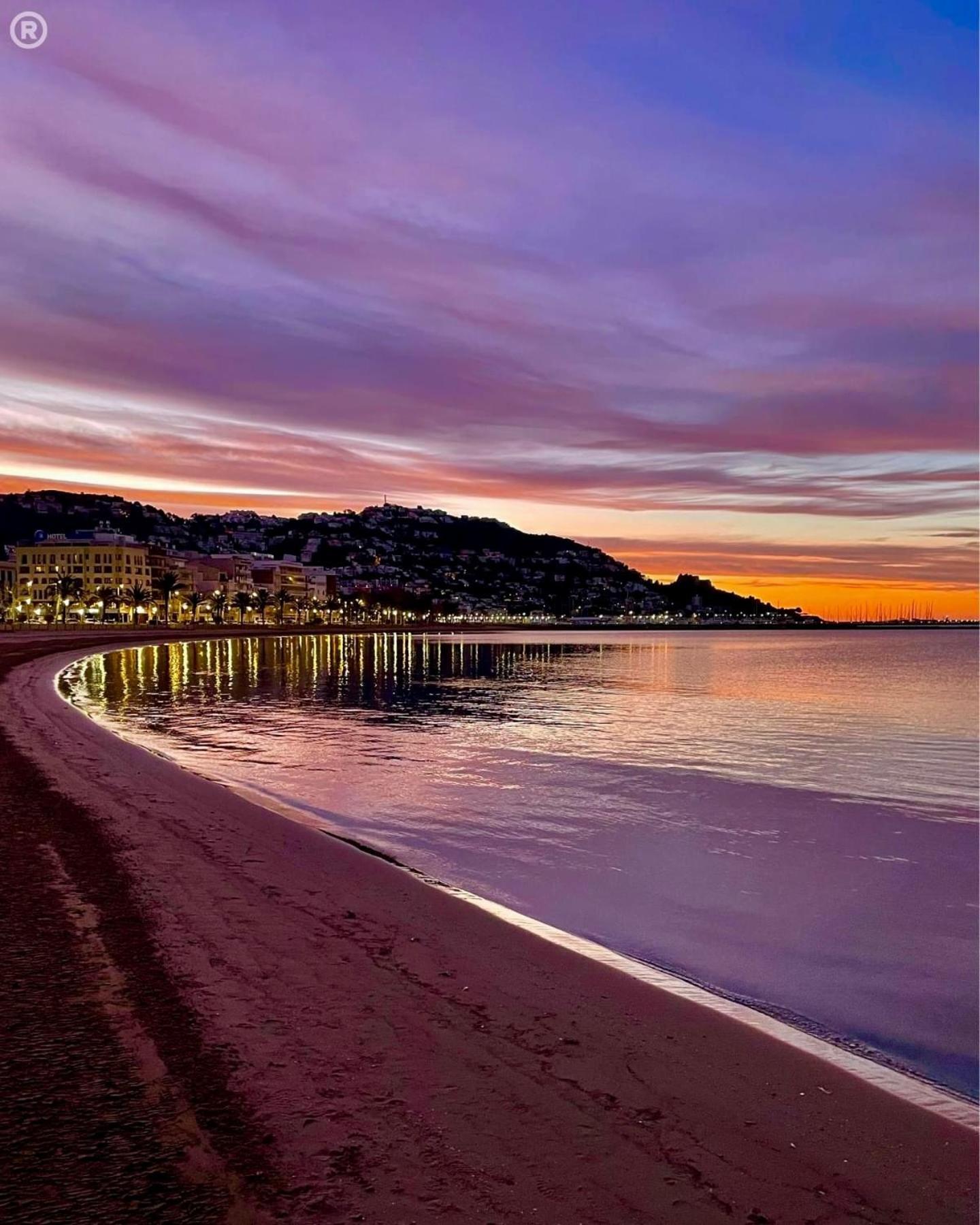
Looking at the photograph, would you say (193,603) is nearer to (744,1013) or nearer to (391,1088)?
(744,1013)

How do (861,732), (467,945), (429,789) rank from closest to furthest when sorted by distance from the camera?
(467,945)
(429,789)
(861,732)

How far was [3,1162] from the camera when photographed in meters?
3.93

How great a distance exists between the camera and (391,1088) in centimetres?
482

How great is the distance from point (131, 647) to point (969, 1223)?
298 ft

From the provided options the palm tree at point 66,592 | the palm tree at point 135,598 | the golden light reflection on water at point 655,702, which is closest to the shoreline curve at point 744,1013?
the golden light reflection on water at point 655,702

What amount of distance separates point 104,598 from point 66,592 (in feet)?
37.0

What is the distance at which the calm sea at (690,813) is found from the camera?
27.0 ft

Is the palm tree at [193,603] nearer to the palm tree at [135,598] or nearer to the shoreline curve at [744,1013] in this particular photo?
the palm tree at [135,598]

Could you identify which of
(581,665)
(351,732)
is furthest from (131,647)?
(351,732)

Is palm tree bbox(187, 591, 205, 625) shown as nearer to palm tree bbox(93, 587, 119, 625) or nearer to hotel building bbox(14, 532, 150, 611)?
hotel building bbox(14, 532, 150, 611)

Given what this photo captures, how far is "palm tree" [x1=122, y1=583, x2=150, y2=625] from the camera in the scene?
165625 millimetres

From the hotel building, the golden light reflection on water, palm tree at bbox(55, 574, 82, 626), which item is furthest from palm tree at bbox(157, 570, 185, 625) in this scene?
the golden light reflection on water

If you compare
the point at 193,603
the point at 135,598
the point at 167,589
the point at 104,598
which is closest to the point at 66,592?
the point at 104,598

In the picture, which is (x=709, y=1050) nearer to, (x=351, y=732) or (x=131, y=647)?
(x=351, y=732)
